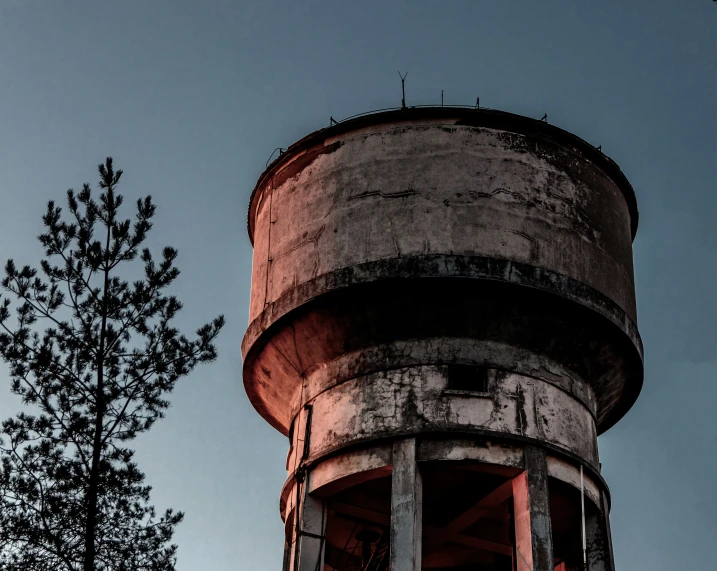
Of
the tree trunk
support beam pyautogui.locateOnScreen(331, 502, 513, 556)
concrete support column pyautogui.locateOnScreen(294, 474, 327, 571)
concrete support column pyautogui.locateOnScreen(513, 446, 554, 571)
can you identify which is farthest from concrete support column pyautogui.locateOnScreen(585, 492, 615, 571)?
the tree trunk

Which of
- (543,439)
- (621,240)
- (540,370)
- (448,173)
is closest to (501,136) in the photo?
(448,173)

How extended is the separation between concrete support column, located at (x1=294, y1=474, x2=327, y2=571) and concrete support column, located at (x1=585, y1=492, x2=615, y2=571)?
341cm

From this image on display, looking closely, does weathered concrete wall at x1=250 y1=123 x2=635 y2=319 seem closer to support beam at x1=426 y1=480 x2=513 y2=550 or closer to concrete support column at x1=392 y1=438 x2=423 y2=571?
concrete support column at x1=392 y1=438 x2=423 y2=571

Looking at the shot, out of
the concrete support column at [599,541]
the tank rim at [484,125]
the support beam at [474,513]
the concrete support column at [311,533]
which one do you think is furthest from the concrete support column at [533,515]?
the tank rim at [484,125]

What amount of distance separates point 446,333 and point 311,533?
307cm

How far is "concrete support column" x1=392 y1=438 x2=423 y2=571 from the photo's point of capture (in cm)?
1232

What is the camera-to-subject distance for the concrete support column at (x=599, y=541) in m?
13.5

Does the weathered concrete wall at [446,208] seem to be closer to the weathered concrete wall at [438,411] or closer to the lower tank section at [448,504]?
the weathered concrete wall at [438,411]

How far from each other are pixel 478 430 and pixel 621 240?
387cm

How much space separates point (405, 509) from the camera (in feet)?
41.2

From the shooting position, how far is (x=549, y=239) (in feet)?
45.8

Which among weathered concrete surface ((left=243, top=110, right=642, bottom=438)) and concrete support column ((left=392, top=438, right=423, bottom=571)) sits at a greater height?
weathered concrete surface ((left=243, top=110, right=642, bottom=438))

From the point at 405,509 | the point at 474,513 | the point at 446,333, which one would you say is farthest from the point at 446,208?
the point at 474,513

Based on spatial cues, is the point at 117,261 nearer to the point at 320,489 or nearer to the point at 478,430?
the point at 320,489
